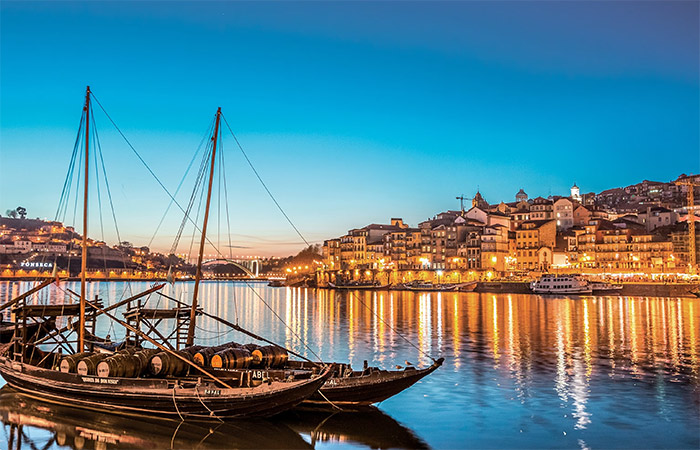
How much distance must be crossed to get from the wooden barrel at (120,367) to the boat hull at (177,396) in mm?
215

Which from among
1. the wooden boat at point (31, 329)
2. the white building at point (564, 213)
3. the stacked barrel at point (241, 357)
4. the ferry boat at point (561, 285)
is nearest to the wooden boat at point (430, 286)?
the ferry boat at point (561, 285)

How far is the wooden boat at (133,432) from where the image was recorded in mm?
16031

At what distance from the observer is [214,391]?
56.2 ft

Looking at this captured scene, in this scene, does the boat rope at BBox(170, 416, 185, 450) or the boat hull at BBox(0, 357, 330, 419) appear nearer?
the boat rope at BBox(170, 416, 185, 450)

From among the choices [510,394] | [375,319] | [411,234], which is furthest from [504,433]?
[411,234]

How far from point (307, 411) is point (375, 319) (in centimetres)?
3416

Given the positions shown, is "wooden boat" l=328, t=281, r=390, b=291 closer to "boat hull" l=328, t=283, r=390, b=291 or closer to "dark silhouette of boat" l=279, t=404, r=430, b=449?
"boat hull" l=328, t=283, r=390, b=291

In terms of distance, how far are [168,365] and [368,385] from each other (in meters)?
5.92

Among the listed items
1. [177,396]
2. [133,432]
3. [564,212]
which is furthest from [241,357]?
[564,212]

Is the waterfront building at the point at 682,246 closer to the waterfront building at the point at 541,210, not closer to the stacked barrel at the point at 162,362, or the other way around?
the waterfront building at the point at 541,210

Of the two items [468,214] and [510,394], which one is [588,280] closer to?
[468,214]


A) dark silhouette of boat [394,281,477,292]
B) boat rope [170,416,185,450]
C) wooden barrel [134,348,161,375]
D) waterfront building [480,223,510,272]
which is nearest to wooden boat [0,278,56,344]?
wooden barrel [134,348,161,375]

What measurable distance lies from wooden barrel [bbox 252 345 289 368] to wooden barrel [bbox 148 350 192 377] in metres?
2.05

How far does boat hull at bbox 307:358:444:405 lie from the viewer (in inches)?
723
